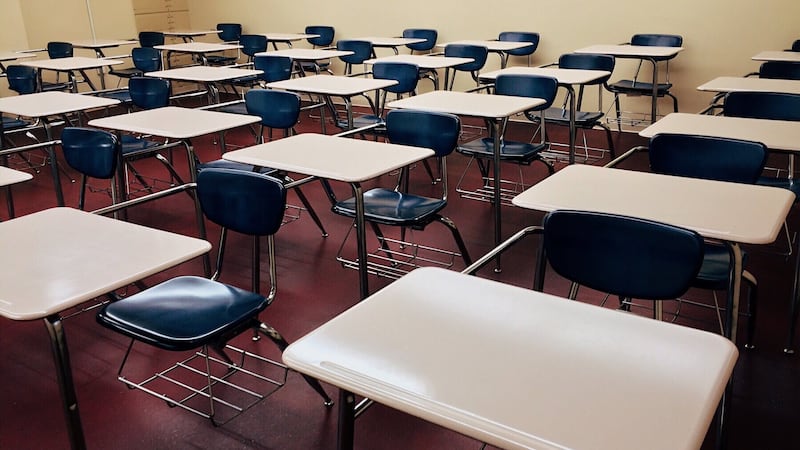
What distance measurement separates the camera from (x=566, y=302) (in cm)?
161

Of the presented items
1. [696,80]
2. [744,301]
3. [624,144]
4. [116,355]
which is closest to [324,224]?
[116,355]

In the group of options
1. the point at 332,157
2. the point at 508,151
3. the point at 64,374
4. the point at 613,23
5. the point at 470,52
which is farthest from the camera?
the point at 613,23

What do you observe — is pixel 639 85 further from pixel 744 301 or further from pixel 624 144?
pixel 744 301

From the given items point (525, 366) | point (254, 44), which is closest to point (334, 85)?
point (525, 366)

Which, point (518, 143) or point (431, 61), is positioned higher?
point (431, 61)

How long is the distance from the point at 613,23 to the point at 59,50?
6.20 metres

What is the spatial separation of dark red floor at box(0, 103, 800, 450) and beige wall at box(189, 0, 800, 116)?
125 inches

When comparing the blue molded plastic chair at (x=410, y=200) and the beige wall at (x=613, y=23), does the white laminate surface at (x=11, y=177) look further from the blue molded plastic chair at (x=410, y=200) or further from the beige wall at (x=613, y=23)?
the beige wall at (x=613, y=23)

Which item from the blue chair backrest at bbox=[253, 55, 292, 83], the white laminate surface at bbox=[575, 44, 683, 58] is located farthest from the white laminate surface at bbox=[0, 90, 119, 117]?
the white laminate surface at bbox=[575, 44, 683, 58]

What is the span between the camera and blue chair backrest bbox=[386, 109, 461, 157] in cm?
355

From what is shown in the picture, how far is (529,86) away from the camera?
473cm

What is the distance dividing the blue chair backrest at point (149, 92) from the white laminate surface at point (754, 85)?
3.69 metres

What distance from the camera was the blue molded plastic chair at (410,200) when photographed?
322cm

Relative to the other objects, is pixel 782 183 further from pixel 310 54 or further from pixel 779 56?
pixel 310 54
